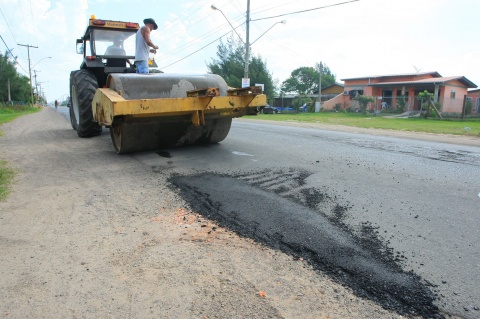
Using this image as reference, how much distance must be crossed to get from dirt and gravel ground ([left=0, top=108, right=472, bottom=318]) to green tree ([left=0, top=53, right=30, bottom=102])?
201 ft

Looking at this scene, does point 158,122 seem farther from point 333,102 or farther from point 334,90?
point 334,90

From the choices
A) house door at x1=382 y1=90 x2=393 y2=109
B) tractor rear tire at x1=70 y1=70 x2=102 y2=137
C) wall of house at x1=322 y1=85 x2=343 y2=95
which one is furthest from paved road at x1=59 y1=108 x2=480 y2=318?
wall of house at x1=322 y1=85 x2=343 y2=95

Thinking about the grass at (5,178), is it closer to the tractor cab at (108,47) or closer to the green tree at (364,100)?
the tractor cab at (108,47)

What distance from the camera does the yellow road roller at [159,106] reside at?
5.48 metres

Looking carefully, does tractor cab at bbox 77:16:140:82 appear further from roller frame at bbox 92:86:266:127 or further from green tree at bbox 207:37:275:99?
green tree at bbox 207:37:275:99

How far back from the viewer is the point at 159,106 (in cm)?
545

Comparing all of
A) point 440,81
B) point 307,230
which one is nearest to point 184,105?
point 307,230

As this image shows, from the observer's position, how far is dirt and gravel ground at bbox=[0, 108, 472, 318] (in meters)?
2.23

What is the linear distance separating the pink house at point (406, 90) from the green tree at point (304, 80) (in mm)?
36213

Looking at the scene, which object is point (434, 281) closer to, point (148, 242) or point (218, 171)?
point (148, 242)

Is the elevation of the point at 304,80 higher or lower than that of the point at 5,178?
higher

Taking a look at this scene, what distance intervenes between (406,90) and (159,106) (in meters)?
34.1

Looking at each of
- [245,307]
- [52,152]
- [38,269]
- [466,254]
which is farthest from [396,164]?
[52,152]

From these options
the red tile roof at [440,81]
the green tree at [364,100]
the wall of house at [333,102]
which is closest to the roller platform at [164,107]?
the green tree at [364,100]
